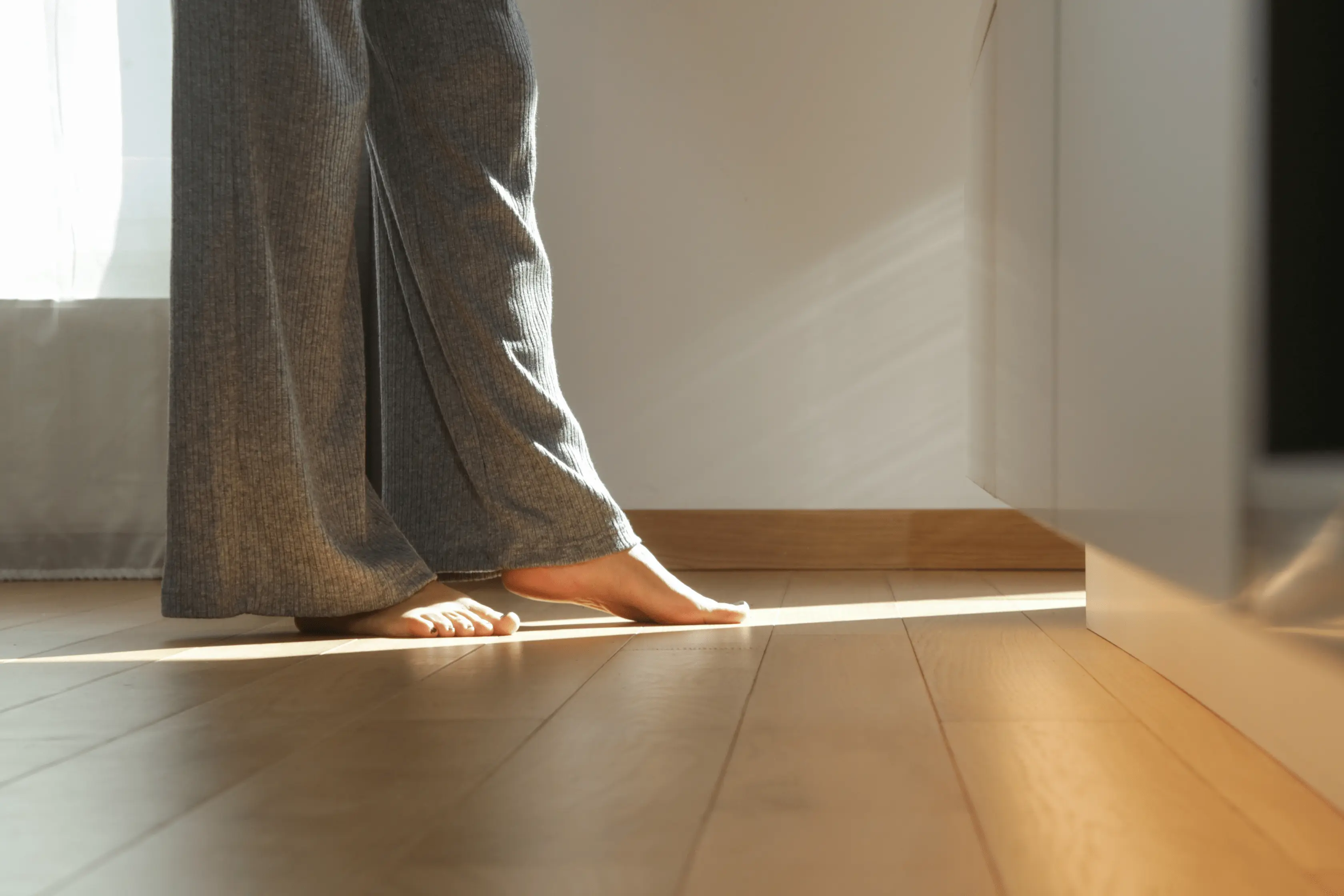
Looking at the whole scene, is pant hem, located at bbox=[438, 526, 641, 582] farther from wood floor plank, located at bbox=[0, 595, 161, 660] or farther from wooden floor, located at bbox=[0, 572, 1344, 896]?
wood floor plank, located at bbox=[0, 595, 161, 660]

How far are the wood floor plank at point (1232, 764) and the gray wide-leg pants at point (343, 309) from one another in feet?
1.77

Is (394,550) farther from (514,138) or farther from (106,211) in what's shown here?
(106,211)

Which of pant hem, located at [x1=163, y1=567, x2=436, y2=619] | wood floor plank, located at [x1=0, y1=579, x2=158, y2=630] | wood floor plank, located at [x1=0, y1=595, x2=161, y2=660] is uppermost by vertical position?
pant hem, located at [x1=163, y1=567, x2=436, y2=619]

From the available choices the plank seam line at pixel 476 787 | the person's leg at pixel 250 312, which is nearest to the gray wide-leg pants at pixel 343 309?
the person's leg at pixel 250 312

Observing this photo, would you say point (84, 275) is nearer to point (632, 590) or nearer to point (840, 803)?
point (632, 590)

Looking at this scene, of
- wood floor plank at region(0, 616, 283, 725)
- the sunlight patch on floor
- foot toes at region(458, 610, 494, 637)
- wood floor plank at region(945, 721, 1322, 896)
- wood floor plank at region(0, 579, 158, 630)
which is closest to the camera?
wood floor plank at region(945, 721, 1322, 896)

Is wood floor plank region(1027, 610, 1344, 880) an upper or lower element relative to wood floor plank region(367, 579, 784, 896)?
upper

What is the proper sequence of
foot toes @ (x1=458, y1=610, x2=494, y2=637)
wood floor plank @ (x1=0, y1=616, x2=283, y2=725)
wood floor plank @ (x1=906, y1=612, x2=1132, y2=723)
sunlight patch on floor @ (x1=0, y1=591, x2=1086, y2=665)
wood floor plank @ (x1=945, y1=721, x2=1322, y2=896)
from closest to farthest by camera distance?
wood floor plank @ (x1=945, y1=721, x2=1322, y2=896) < wood floor plank @ (x1=906, y1=612, x2=1132, y2=723) < wood floor plank @ (x1=0, y1=616, x2=283, y2=725) < sunlight patch on floor @ (x1=0, y1=591, x2=1086, y2=665) < foot toes @ (x1=458, y1=610, x2=494, y2=637)

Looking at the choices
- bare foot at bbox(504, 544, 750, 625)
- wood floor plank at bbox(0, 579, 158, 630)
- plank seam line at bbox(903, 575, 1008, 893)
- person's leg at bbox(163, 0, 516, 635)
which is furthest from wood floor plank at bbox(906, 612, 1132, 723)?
wood floor plank at bbox(0, 579, 158, 630)

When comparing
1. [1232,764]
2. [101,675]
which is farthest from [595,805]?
[101,675]

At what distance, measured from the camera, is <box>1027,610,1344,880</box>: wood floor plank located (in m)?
0.52

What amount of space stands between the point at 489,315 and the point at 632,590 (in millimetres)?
324

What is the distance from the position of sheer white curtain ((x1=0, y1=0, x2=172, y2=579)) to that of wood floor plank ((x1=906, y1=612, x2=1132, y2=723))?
1.33 metres

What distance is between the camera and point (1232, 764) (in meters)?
0.65
